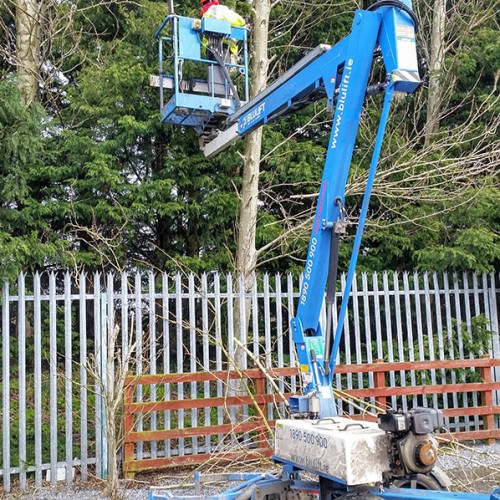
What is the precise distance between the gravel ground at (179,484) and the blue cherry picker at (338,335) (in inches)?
70.2

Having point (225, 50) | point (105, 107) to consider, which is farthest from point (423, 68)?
point (105, 107)

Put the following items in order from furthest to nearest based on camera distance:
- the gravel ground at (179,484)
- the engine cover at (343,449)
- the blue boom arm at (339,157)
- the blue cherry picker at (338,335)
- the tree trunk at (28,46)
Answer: the tree trunk at (28,46) < the gravel ground at (179,484) < the blue boom arm at (339,157) < the blue cherry picker at (338,335) < the engine cover at (343,449)

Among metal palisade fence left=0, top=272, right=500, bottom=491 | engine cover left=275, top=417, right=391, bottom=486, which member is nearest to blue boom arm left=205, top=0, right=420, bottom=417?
engine cover left=275, top=417, right=391, bottom=486

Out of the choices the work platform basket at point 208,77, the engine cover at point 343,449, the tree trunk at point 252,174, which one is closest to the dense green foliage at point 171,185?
the tree trunk at point 252,174

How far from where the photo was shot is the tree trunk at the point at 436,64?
40.0 ft

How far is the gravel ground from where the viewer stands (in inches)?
253

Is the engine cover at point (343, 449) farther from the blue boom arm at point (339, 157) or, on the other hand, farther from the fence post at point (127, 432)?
the fence post at point (127, 432)

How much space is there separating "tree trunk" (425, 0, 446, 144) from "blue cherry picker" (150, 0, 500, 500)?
7170 millimetres

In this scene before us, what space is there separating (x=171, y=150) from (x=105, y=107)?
1.28 m

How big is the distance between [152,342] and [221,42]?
4.30 metres

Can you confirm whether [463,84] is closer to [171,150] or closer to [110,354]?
[171,150]

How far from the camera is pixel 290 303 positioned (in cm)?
810

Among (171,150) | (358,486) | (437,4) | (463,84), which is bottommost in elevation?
(358,486)

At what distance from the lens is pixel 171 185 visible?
987cm
